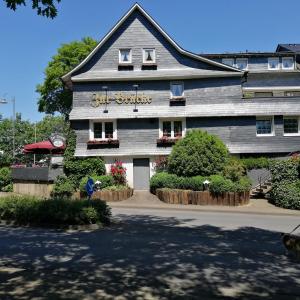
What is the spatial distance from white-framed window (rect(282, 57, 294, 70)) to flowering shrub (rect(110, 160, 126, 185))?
20.9m

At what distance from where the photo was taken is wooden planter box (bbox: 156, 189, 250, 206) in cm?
2717

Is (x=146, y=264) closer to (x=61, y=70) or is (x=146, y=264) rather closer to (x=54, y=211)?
(x=54, y=211)

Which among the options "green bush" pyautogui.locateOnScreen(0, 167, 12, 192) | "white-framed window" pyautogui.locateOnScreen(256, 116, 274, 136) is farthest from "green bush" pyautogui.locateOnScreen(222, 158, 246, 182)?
"green bush" pyautogui.locateOnScreen(0, 167, 12, 192)

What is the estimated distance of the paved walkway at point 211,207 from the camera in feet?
82.4

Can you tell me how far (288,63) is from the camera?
4588 centimetres

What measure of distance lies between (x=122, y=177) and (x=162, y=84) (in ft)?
23.6

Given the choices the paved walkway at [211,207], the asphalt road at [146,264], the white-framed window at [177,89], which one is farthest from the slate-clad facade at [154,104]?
the asphalt road at [146,264]

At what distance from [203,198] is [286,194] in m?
4.56

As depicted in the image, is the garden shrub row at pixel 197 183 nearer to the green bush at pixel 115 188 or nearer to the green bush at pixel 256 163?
the green bush at pixel 115 188

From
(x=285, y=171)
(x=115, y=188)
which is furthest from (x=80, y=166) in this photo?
(x=285, y=171)

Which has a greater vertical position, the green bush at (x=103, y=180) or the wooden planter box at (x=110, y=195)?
the green bush at (x=103, y=180)

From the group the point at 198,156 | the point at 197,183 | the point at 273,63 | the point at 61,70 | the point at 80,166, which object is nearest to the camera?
the point at 197,183

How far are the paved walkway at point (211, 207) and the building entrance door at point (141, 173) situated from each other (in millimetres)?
3924

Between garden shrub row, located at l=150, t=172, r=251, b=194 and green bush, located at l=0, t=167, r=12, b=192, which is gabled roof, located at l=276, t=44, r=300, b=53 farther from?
green bush, located at l=0, t=167, r=12, b=192
